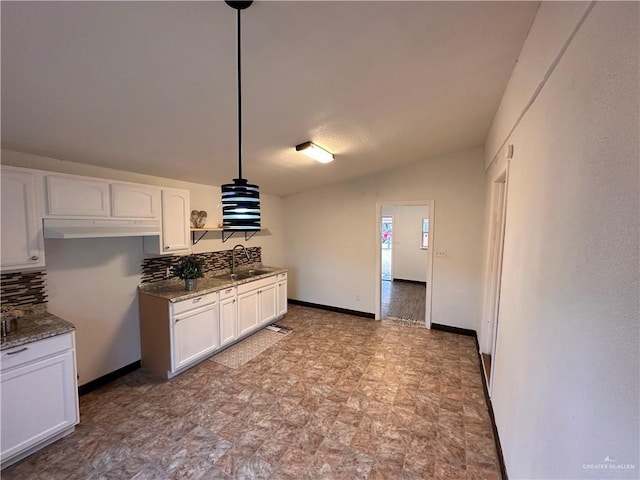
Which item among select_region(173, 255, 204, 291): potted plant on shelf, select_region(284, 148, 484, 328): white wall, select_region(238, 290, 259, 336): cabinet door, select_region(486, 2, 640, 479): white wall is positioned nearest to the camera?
select_region(486, 2, 640, 479): white wall

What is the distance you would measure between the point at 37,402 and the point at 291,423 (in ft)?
6.11

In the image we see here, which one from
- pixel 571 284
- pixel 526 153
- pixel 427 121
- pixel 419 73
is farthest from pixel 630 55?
pixel 427 121

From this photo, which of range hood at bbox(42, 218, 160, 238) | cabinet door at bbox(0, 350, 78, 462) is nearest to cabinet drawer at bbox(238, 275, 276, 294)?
range hood at bbox(42, 218, 160, 238)

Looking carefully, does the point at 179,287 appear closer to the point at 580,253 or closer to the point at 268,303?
the point at 268,303

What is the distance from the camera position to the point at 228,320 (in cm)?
357

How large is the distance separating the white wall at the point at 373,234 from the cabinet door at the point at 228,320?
1996 mm

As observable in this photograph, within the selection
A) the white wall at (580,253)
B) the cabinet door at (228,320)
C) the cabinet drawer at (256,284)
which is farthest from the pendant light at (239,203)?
the cabinet drawer at (256,284)

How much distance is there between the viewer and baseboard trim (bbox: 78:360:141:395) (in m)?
2.73

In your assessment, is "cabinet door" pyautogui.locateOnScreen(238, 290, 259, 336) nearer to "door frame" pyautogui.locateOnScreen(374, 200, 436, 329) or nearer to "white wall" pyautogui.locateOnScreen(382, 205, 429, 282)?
"door frame" pyautogui.locateOnScreen(374, 200, 436, 329)

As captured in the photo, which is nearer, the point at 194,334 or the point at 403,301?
the point at 194,334

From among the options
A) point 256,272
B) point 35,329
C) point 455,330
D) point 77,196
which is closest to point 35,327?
point 35,329

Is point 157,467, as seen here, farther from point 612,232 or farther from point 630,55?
point 630,55

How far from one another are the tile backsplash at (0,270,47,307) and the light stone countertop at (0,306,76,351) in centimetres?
7

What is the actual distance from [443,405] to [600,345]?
2178mm
